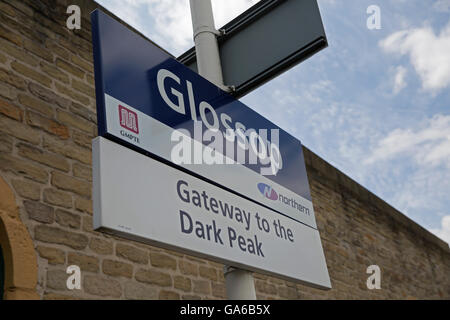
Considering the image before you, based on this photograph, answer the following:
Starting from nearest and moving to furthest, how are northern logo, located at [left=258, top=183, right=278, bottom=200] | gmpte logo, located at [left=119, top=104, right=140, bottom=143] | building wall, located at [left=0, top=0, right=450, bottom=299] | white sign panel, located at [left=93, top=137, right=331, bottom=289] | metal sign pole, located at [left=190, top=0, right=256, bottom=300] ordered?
white sign panel, located at [left=93, top=137, right=331, bottom=289], gmpte logo, located at [left=119, top=104, right=140, bottom=143], northern logo, located at [left=258, top=183, right=278, bottom=200], metal sign pole, located at [left=190, top=0, right=256, bottom=300], building wall, located at [left=0, top=0, right=450, bottom=299]

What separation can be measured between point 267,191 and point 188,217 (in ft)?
2.10

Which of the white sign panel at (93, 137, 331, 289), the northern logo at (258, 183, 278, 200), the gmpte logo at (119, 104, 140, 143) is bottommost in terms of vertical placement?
the white sign panel at (93, 137, 331, 289)

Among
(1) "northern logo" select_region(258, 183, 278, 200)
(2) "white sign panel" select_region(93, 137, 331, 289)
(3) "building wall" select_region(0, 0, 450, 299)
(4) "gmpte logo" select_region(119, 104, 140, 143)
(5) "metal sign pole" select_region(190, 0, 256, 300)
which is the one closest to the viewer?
(2) "white sign panel" select_region(93, 137, 331, 289)

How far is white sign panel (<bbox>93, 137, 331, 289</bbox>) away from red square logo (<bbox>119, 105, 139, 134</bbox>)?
9cm

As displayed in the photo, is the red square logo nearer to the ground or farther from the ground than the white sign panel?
farther from the ground

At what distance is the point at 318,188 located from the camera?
7.37m

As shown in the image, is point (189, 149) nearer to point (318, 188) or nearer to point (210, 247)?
point (210, 247)

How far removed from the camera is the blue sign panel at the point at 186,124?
1896mm

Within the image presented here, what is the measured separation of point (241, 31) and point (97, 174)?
1.44 meters

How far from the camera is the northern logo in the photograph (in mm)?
2400

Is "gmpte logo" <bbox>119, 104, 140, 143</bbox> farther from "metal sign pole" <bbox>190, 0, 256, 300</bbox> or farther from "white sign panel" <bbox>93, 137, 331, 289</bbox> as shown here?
"metal sign pole" <bbox>190, 0, 256, 300</bbox>

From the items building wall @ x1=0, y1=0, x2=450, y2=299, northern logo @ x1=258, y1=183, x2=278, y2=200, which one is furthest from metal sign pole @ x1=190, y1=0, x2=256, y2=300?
building wall @ x1=0, y1=0, x2=450, y2=299
